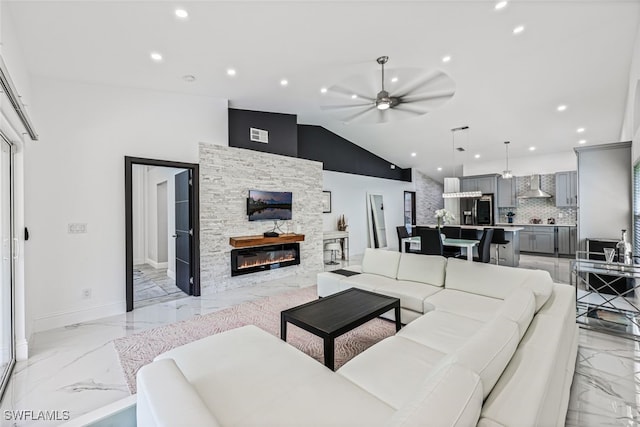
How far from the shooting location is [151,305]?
397 centimetres

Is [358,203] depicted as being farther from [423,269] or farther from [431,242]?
[423,269]

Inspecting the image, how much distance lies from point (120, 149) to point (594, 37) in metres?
6.34

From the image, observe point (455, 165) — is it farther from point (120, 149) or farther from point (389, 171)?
point (120, 149)

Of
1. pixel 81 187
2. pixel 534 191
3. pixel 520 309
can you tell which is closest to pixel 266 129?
pixel 81 187

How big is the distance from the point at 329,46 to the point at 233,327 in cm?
345

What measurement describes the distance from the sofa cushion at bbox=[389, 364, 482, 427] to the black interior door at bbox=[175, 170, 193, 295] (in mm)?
4274

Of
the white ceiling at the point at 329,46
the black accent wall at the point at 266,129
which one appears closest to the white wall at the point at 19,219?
the white ceiling at the point at 329,46

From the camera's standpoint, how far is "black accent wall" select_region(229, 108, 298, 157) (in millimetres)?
5031

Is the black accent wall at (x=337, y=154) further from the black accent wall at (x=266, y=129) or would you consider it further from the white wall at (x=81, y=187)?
the white wall at (x=81, y=187)

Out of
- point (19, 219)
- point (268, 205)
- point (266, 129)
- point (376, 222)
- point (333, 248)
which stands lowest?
point (333, 248)

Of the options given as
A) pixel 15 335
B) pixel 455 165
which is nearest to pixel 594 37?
pixel 455 165

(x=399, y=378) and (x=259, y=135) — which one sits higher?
(x=259, y=135)

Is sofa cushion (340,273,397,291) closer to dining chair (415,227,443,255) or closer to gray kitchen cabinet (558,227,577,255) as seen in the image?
dining chair (415,227,443,255)

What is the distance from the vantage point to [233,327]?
10.4 ft
